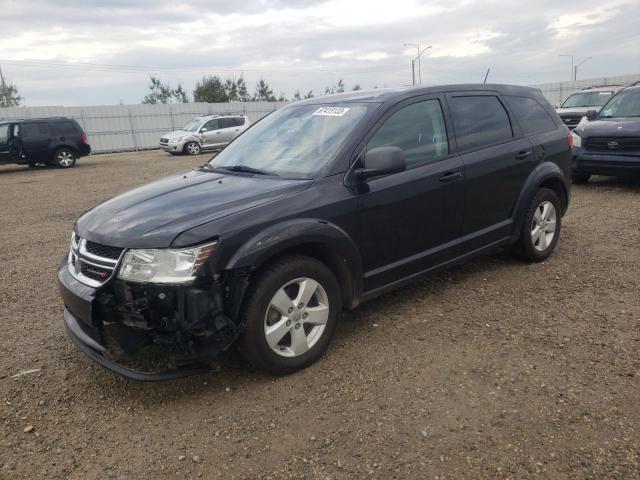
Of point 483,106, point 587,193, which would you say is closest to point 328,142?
point 483,106

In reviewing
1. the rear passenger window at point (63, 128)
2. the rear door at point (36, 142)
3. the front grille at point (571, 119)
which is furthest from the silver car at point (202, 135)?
the front grille at point (571, 119)

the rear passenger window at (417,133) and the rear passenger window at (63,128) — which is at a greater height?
the rear passenger window at (63,128)

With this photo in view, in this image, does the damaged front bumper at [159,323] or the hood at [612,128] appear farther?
the hood at [612,128]

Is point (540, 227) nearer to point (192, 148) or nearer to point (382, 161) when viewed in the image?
point (382, 161)

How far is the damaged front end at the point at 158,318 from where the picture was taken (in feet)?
9.05

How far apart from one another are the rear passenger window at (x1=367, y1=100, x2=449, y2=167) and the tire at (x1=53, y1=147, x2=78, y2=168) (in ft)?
58.3

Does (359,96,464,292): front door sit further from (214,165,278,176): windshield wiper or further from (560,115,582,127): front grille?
(560,115,582,127): front grille

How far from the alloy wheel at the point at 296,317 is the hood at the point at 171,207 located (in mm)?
583

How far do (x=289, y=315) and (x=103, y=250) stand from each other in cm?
116

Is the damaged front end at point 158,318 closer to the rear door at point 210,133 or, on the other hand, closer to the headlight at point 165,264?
the headlight at point 165,264

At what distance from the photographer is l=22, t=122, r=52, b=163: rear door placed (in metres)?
17.5

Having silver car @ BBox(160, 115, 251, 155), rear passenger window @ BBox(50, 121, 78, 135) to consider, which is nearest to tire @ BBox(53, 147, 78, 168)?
rear passenger window @ BBox(50, 121, 78, 135)

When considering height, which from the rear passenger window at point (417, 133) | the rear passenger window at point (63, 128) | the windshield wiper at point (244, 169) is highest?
the rear passenger window at point (63, 128)

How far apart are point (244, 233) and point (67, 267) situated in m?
1.32
